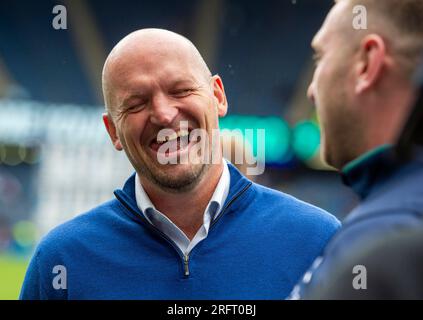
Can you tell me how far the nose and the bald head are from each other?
63mm

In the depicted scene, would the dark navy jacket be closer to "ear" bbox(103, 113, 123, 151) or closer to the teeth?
the teeth

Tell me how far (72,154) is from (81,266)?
744 cm

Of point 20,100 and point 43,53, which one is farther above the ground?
point 43,53

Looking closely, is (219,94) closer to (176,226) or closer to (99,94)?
(176,226)

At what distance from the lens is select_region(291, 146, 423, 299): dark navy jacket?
555 millimetres

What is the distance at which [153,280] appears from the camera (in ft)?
3.79

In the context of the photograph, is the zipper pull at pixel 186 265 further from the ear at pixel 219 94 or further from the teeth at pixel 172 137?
the ear at pixel 219 94

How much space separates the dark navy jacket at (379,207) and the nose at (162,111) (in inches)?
22.2

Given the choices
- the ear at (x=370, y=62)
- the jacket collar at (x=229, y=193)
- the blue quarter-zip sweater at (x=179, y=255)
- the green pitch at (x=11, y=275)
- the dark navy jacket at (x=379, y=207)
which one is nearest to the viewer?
the dark navy jacket at (x=379, y=207)

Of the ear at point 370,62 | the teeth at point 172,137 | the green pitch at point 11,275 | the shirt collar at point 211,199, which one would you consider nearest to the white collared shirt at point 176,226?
the shirt collar at point 211,199

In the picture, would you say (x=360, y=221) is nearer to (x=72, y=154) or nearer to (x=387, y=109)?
(x=387, y=109)

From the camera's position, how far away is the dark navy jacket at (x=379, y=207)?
1.82ft
